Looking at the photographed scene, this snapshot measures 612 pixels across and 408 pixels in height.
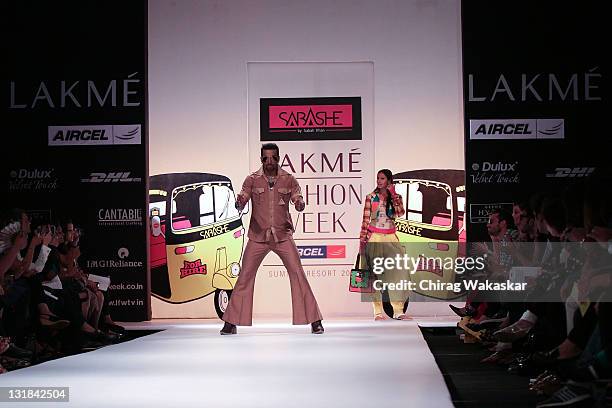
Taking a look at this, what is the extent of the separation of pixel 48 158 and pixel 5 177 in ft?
1.37

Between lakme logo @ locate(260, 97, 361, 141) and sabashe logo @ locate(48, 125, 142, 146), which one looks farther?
lakme logo @ locate(260, 97, 361, 141)

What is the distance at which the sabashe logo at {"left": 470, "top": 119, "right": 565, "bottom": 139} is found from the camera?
8.57 meters

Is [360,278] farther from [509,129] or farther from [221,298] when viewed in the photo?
[509,129]

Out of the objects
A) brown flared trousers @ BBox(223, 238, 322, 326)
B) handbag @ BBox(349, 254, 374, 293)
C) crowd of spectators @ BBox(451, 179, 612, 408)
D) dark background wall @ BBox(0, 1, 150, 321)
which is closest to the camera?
crowd of spectators @ BBox(451, 179, 612, 408)

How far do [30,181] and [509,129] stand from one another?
4285 mm

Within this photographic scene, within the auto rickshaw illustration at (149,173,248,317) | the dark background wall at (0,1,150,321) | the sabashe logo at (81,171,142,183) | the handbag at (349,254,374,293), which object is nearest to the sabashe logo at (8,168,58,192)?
the dark background wall at (0,1,150,321)

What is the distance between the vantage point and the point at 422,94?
9344 mm

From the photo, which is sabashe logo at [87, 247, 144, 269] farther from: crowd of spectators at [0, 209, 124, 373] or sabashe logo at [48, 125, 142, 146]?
crowd of spectators at [0, 209, 124, 373]

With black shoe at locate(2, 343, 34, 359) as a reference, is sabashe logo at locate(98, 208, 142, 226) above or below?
above

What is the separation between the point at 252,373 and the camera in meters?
4.60

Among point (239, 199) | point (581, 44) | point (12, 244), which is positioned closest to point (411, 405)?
point (12, 244)

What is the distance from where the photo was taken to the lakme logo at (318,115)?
9336 millimetres

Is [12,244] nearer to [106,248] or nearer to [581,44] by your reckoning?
[106,248]

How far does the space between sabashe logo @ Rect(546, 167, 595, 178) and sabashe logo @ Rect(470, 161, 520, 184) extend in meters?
0.30
